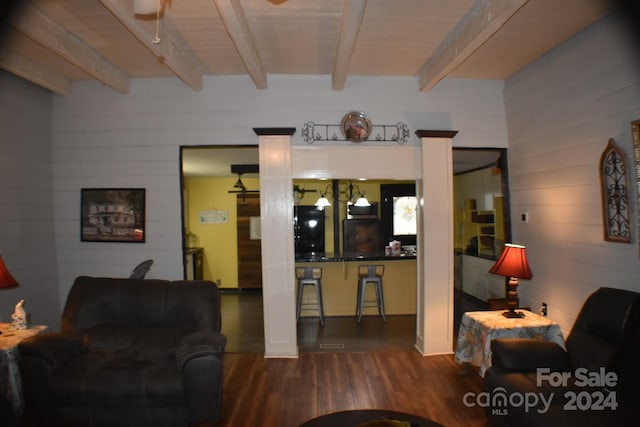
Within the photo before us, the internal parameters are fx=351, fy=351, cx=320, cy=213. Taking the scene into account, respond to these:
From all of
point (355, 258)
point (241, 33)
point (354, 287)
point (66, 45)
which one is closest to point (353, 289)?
point (354, 287)

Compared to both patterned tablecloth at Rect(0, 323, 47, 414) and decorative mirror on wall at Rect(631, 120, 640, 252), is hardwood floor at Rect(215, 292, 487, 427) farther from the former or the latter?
decorative mirror on wall at Rect(631, 120, 640, 252)

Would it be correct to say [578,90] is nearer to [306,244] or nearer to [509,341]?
[509,341]

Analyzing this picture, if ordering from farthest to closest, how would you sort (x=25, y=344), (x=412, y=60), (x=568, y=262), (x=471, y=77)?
(x=471, y=77) < (x=412, y=60) < (x=568, y=262) < (x=25, y=344)

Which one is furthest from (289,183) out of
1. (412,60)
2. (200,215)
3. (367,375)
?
(200,215)

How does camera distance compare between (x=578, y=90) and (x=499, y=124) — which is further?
(x=499, y=124)

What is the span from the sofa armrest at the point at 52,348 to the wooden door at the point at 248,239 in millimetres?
4730

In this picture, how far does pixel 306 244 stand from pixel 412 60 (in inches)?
175

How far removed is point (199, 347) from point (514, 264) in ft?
8.84

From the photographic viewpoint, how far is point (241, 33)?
267 cm

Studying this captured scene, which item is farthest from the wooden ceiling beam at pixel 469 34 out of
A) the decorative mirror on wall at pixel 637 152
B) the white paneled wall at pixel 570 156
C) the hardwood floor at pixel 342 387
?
the hardwood floor at pixel 342 387

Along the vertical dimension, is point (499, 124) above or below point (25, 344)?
above

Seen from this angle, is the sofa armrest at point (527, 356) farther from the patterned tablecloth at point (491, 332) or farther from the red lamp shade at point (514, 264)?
the red lamp shade at point (514, 264)

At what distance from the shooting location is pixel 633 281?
8.25ft

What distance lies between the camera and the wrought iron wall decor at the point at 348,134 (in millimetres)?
3811
